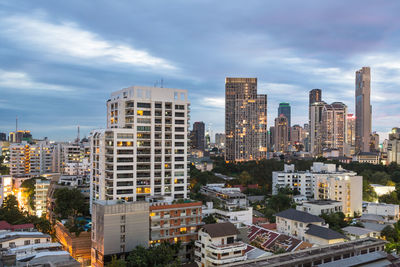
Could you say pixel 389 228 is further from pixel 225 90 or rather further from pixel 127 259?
pixel 225 90

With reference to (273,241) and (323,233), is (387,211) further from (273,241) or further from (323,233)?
(273,241)

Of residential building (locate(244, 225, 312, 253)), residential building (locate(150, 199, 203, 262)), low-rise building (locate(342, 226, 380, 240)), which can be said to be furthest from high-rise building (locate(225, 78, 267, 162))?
residential building (locate(150, 199, 203, 262))

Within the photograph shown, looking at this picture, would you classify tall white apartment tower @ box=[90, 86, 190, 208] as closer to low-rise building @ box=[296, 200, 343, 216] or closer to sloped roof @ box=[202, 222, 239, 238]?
sloped roof @ box=[202, 222, 239, 238]

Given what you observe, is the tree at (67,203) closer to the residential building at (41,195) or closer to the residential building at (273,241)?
the residential building at (41,195)

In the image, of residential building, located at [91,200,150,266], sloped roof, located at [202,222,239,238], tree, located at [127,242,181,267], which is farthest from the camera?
sloped roof, located at [202,222,239,238]

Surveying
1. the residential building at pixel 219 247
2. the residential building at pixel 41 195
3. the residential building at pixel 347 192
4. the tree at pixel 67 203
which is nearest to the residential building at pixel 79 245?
the tree at pixel 67 203

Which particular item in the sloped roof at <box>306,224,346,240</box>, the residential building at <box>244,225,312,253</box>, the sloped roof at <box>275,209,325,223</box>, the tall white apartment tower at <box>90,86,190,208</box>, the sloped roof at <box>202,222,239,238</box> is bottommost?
the residential building at <box>244,225,312,253</box>
